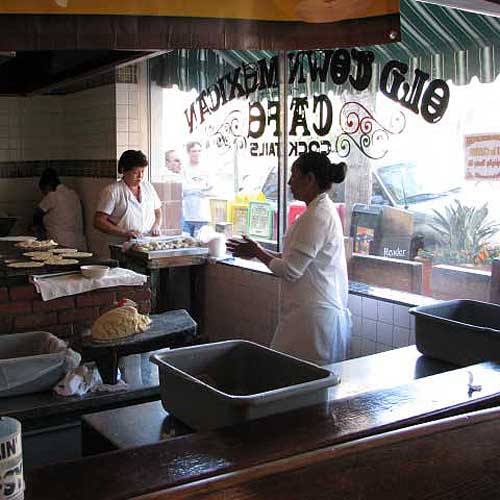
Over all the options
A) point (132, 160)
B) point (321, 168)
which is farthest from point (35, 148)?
point (321, 168)

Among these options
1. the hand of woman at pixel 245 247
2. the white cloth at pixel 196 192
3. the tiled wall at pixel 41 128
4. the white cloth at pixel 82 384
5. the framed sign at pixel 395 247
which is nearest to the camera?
the white cloth at pixel 82 384

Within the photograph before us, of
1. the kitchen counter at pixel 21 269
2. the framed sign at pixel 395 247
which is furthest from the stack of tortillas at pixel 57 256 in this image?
the framed sign at pixel 395 247

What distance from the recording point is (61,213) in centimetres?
862

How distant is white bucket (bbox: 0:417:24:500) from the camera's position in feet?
4.70

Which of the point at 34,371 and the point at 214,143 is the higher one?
the point at 214,143

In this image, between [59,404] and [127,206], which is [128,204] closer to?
[127,206]

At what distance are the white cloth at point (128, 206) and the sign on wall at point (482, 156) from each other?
3.30 metres

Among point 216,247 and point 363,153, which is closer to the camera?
point 363,153

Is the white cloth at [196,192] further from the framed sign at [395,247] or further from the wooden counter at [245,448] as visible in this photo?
the wooden counter at [245,448]

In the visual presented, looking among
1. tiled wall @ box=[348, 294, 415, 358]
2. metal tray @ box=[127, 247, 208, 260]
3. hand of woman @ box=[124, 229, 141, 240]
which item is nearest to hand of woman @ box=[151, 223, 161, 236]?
hand of woman @ box=[124, 229, 141, 240]

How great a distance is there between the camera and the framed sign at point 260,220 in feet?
21.6

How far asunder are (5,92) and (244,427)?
8.36 meters

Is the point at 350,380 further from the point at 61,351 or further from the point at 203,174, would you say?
the point at 203,174

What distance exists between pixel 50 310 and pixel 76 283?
0.22 metres
